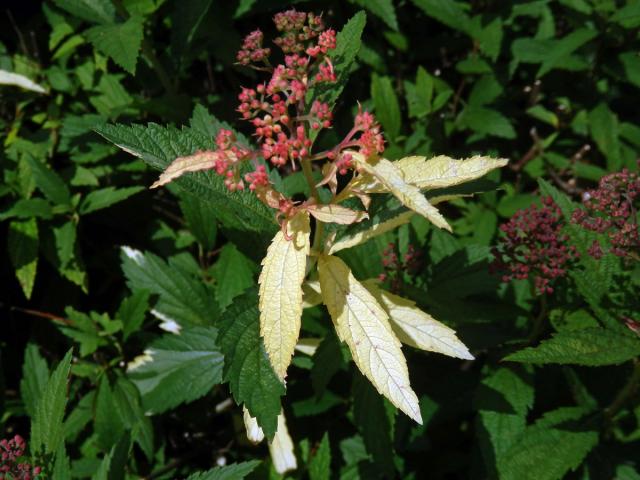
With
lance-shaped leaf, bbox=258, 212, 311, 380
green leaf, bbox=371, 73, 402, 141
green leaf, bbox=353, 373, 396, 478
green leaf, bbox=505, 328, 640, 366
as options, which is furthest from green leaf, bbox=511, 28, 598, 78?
lance-shaped leaf, bbox=258, 212, 311, 380

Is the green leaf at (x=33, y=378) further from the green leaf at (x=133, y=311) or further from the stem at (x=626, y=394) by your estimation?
the stem at (x=626, y=394)

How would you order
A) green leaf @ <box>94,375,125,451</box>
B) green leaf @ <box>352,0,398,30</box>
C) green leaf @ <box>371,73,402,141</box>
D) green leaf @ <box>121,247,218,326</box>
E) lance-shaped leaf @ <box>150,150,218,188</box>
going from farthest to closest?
green leaf @ <box>371,73,402,141</box> → green leaf @ <box>352,0,398,30</box> → green leaf @ <box>121,247,218,326</box> → green leaf @ <box>94,375,125,451</box> → lance-shaped leaf @ <box>150,150,218,188</box>

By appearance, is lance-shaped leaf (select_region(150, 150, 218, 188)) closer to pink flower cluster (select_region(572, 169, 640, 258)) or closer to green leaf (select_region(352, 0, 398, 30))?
pink flower cluster (select_region(572, 169, 640, 258))

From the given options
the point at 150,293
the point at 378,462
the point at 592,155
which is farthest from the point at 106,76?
the point at 592,155

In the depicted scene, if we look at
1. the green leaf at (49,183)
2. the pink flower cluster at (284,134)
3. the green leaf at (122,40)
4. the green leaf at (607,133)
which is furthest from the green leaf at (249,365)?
the green leaf at (607,133)

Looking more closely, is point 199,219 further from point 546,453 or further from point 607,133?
point 607,133
